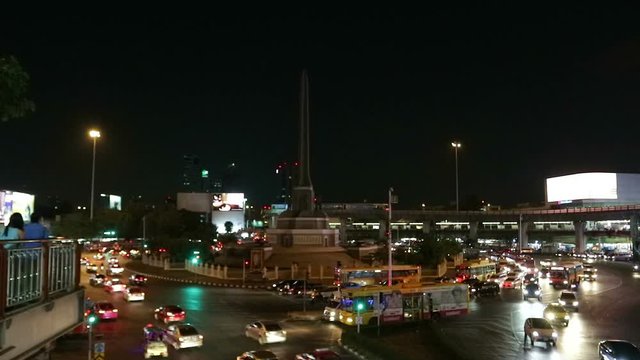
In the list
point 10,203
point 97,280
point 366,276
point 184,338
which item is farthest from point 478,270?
point 10,203

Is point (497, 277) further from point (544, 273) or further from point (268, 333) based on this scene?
point (268, 333)

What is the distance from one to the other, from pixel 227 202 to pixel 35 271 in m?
142

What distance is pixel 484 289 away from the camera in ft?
160

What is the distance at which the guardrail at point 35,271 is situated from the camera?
23.4 feet

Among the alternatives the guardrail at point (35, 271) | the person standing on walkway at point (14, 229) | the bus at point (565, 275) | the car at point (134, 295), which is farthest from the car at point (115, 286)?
the person standing on walkway at point (14, 229)

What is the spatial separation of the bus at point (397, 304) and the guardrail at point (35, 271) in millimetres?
22362

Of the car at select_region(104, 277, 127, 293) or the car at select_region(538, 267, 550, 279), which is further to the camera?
the car at select_region(538, 267, 550, 279)

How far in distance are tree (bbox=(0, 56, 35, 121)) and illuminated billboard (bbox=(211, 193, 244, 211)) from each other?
142 meters

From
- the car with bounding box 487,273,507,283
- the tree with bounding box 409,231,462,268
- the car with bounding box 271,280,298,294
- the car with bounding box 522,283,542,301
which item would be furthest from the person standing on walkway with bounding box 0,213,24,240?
the tree with bounding box 409,231,462,268

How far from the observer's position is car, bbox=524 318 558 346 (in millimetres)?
26484

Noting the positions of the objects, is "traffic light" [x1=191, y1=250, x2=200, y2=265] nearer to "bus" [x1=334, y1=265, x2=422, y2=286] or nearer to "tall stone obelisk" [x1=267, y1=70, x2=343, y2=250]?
"tall stone obelisk" [x1=267, y1=70, x2=343, y2=250]

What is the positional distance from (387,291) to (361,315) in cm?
213

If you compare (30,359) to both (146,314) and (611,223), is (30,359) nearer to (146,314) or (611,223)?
(146,314)

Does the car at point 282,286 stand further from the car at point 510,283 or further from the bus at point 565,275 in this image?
the bus at point 565,275
